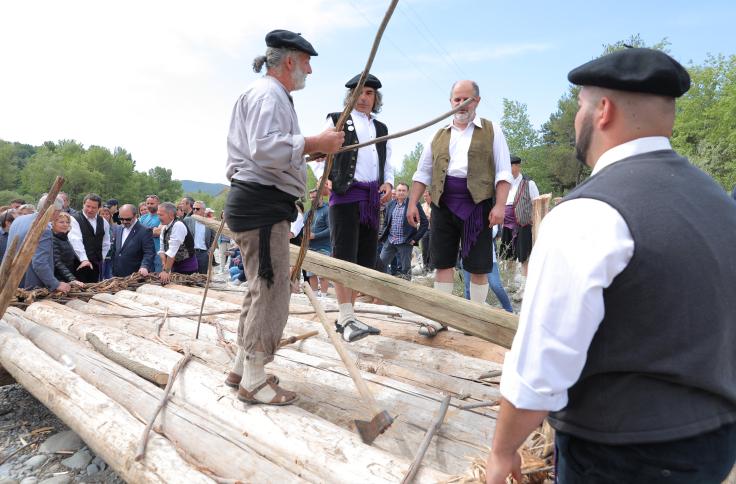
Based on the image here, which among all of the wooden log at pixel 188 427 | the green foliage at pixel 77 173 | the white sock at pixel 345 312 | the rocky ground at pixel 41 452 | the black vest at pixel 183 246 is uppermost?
the green foliage at pixel 77 173

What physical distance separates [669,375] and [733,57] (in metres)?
38.2

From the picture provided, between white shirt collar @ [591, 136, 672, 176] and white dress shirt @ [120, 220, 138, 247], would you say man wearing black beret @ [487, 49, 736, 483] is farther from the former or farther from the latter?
white dress shirt @ [120, 220, 138, 247]

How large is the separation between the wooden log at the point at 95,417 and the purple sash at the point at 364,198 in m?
2.14

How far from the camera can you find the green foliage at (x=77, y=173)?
62.6m

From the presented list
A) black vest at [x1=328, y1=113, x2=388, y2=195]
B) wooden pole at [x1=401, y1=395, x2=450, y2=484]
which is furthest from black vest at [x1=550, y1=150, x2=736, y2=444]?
→ black vest at [x1=328, y1=113, x2=388, y2=195]

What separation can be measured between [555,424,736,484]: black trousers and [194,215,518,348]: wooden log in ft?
3.66

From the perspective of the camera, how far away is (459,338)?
365 centimetres

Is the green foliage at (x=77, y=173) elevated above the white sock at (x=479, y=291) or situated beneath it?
elevated above

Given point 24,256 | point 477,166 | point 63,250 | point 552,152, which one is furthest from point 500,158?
point 552,152

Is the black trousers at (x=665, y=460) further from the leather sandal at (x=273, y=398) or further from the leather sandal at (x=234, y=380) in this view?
the leather sandal at (x=234, y=380)

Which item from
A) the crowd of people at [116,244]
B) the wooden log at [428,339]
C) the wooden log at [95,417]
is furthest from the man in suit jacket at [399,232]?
the wooden log at [95,417]

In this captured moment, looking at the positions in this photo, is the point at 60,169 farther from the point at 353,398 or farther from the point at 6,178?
the point at 353,398

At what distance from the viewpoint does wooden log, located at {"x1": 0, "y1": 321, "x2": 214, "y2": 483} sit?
2.20 meters

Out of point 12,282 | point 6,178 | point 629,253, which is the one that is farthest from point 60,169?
point 629,253
